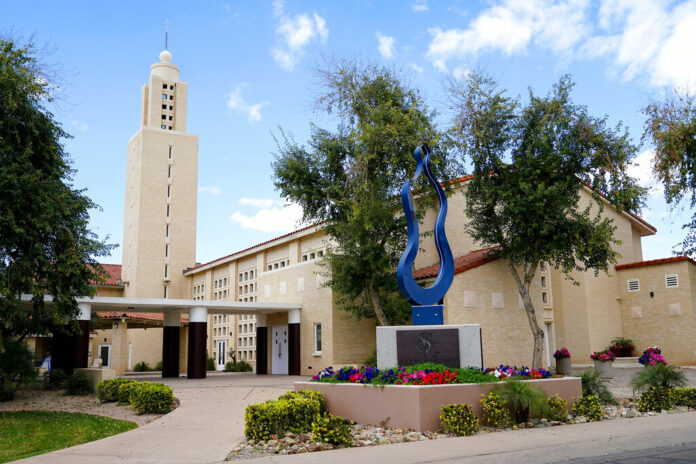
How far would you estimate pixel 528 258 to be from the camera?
24.5 metres

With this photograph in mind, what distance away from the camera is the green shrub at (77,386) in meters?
20.5

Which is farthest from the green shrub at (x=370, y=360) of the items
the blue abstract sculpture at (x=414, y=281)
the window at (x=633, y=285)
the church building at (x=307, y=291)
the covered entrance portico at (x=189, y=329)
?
the window at (x=633, y=285)

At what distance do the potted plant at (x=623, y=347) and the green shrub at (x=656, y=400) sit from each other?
62.0 ft

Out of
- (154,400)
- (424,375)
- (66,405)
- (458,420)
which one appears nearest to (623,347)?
(424,375)

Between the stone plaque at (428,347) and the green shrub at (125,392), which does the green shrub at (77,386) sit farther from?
the stone plaque at (428,347)

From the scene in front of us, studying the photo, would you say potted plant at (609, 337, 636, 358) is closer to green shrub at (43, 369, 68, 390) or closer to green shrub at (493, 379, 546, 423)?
green shrub at (493, 379, 546, 423)

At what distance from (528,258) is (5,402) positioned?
19023 millimetres

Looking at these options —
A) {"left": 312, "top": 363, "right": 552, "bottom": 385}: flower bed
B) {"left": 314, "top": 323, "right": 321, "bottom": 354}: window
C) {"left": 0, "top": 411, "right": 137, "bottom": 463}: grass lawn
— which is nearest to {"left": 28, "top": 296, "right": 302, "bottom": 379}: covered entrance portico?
{"left": 314, "top": 323, "right": 321, "bottom": 354}: window

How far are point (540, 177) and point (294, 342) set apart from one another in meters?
13.6

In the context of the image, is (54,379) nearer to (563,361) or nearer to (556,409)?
(556,409)

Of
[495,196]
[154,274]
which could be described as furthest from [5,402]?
[154,274]

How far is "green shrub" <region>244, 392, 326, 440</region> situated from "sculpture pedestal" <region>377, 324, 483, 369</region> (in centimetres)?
294

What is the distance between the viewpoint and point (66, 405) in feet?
58.7

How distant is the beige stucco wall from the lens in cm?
2898
